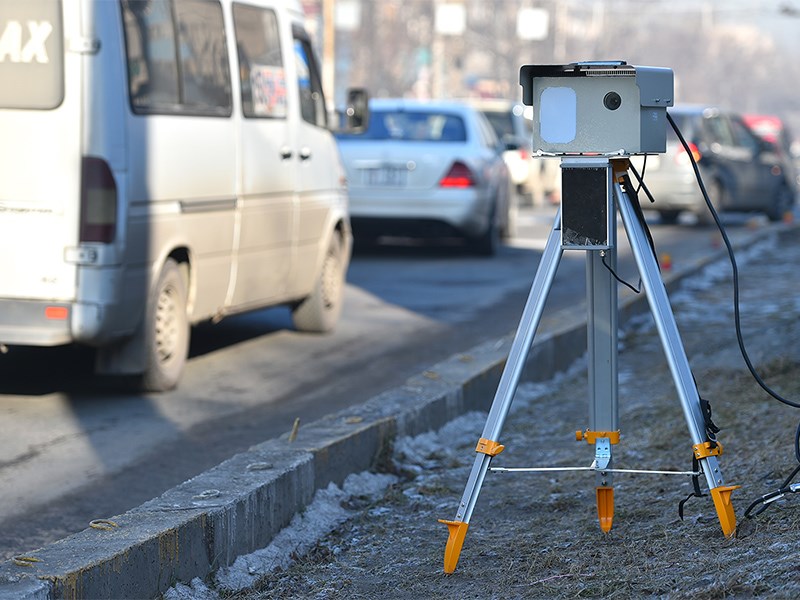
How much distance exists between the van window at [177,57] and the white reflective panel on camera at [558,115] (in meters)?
3.24

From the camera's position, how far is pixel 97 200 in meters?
6.71

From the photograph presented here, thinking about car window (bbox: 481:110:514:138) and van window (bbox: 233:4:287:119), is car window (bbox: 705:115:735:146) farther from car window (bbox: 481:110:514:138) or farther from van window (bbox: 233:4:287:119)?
van window (bbox: 233:4:287:119)

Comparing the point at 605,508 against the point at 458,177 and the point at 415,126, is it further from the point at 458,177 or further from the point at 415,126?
the point at 415,126

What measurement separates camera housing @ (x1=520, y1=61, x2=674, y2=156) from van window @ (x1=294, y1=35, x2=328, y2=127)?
509cm

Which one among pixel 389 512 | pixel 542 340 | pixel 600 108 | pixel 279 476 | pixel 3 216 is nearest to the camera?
pixel 600 108

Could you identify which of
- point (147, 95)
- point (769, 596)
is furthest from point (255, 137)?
point (769, 596)

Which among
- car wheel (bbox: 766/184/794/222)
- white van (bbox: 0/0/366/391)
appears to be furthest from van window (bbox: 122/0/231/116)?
car wheel (bbox: 766/184/794/222)

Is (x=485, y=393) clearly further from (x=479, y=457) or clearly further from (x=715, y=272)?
(x=715, y=272)

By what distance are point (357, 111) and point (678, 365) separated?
5.91 metres

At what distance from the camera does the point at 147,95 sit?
7086 millimetres

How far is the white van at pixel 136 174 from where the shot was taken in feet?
22.0

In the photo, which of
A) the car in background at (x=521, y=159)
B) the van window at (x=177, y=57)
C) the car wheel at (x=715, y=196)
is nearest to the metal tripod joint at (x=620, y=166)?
the van window at (x=177, y=57)

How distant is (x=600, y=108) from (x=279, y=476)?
1.56m

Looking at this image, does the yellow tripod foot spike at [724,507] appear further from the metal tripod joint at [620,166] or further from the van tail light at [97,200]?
the van tail light at [97,200]
